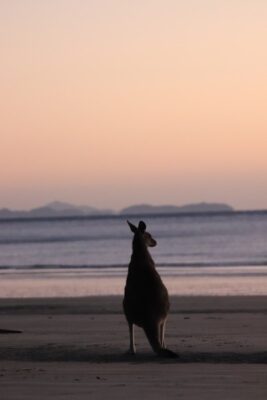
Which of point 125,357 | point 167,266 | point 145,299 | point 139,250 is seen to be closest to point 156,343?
point 125,357

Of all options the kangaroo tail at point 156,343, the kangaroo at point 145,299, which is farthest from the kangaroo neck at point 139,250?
the kangaroo tail at point 156,343

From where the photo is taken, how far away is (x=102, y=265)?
133ft

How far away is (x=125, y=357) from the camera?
12.7 m

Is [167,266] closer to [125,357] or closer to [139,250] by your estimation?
[139,250]

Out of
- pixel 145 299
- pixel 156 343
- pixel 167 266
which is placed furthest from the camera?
pixel 167 266

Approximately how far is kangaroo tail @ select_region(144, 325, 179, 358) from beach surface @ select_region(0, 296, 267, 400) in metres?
0.10

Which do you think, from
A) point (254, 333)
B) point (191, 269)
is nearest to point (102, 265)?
point (191, 269)

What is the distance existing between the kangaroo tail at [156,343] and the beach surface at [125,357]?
0.33 ft

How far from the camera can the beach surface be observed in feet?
33.0

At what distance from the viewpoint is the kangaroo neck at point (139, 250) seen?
1298 centimetres

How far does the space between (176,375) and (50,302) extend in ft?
40.0

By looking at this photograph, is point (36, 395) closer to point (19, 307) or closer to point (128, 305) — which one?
point (128, 305)

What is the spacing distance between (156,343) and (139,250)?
1.00m

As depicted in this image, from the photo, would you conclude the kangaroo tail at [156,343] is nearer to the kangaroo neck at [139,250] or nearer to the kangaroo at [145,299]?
the kangaroo at [145,299]
